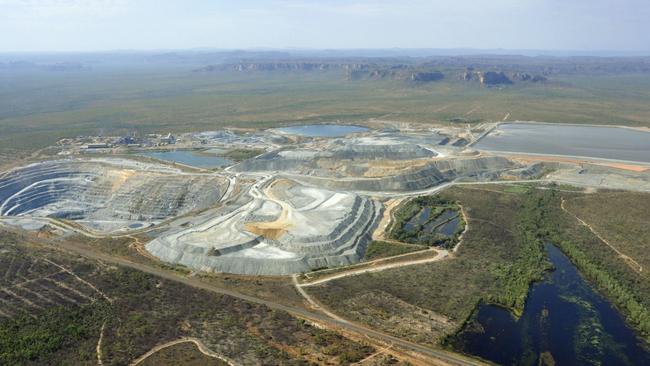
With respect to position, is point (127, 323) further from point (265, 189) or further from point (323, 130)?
point (323, 130)

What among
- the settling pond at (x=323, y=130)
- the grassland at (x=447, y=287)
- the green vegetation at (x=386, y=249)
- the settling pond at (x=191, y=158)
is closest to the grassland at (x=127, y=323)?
the grassland at (x=447, y=287)

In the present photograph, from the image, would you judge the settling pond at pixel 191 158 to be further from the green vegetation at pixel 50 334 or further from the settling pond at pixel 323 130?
the green vegetation at pixel 50 334

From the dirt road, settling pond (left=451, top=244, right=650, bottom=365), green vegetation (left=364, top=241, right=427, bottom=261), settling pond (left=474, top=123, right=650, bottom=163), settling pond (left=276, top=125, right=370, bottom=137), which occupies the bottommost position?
settling pond (left=451, top=244, right=650, bottom=365)

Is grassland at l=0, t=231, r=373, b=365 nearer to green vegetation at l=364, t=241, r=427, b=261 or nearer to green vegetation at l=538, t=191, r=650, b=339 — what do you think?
green vegetation at l=364, t=241, r=427, b=261

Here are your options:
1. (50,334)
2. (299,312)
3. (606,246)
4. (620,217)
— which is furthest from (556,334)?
(50,334)

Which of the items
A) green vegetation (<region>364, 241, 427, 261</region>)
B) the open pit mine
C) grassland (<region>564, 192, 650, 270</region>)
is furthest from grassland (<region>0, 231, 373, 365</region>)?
grassland (<region>564, 192, 650, 270</region>)

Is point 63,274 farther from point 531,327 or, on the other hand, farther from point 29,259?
point 531,327
